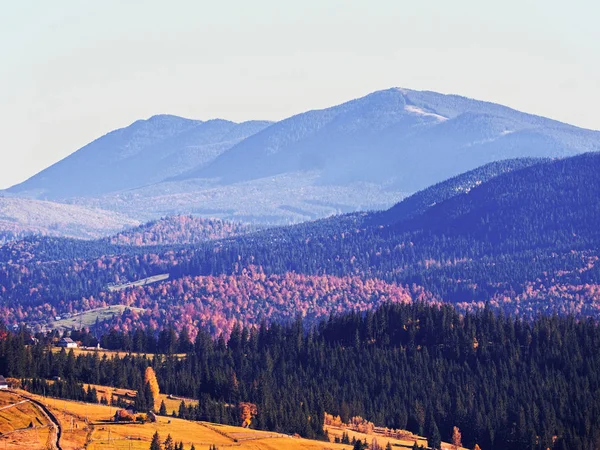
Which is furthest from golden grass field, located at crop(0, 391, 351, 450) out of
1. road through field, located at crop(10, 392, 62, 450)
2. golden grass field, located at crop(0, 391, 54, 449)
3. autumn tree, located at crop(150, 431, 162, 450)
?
autumn tree, located at crop(150, 431, 162, 450)

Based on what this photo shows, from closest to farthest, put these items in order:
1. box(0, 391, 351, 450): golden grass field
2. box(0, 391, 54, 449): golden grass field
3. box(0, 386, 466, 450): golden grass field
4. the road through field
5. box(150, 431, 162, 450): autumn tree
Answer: box(150, 431, 162, 450): autumn tree → box(0, 391, 54, 449): golden grass field → the road through field → box(0, 386, 466, 450): golden grass field → box(0, 391, 351, 450): golden grass field

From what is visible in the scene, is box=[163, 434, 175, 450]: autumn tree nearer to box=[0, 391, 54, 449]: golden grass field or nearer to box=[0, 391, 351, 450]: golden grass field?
box=[0, 391, 351, 450]: golden grass field

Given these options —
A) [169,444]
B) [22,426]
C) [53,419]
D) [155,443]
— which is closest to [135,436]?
[169,444]

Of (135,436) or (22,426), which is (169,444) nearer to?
(135,436)

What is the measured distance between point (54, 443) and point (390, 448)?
42977mm

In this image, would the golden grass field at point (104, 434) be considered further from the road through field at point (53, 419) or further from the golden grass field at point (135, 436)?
the road through field at point (53, 419)

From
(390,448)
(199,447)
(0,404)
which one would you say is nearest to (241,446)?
(199,447)

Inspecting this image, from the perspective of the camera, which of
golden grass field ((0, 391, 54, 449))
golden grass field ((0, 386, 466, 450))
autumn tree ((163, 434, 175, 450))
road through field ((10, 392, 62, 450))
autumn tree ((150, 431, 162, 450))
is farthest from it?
golden grass field ((0, 386, 466, 450))

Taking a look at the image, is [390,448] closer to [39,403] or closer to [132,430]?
[132,430]

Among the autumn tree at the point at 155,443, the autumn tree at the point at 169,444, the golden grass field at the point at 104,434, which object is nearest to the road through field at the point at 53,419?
the golden grass field at the point at 104,434

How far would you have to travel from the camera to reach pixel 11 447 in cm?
17238

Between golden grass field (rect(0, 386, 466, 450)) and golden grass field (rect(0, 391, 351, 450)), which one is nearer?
golden grass field (rect(0, 386, 466, 450))

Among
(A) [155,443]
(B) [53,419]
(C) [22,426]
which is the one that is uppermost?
(B) [53,419]

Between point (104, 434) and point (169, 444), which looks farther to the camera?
point (104, 434)
